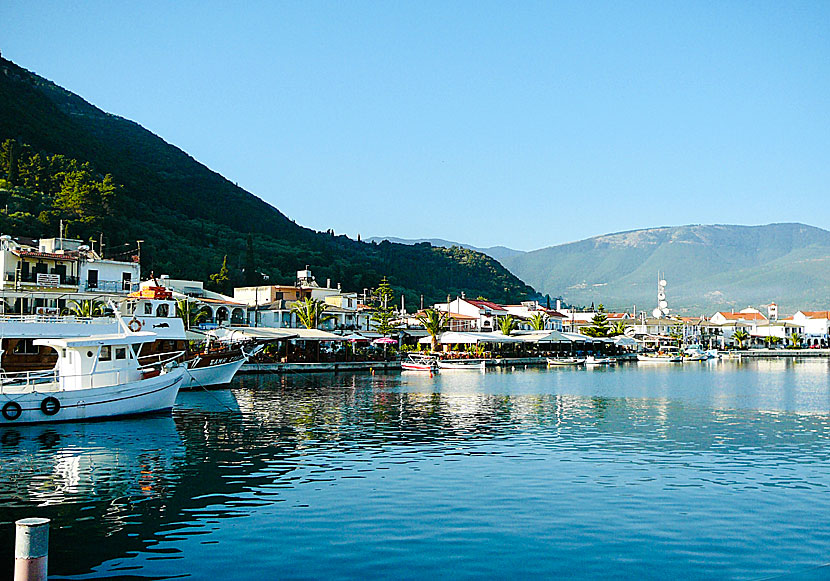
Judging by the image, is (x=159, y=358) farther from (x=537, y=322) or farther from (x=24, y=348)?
(x=537, y=322)

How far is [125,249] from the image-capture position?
99.5 meters

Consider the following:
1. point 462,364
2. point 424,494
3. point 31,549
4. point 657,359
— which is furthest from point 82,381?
point 657,359

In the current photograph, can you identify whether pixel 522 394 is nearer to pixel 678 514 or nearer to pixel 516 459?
pixel 516 459

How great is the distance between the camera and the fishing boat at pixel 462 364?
236 ft

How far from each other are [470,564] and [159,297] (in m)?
41.5

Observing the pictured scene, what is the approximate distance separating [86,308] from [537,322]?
201ft

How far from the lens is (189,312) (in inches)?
2569

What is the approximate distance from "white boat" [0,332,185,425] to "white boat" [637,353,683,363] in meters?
82.2

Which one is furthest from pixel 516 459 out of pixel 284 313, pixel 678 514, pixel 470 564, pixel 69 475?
pixel 284 313

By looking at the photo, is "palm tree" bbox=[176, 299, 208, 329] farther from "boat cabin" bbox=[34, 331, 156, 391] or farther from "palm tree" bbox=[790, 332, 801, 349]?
"palm tree" bbox=[790, 332, 801, 349]

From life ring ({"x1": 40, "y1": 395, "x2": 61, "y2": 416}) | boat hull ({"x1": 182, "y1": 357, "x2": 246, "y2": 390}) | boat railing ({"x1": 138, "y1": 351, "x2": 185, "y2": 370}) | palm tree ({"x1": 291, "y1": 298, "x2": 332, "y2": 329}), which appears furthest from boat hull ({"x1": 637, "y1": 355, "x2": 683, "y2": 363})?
life ring ({"x1": 40, "y1": 395, "x2": 61, "y2": 416})

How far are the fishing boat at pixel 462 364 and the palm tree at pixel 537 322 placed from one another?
97.9 feet

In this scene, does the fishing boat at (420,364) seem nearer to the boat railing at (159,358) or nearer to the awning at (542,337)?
the awning at (542,337)

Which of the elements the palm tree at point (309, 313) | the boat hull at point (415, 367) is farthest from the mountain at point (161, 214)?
the boat hull at point (415, 367)
